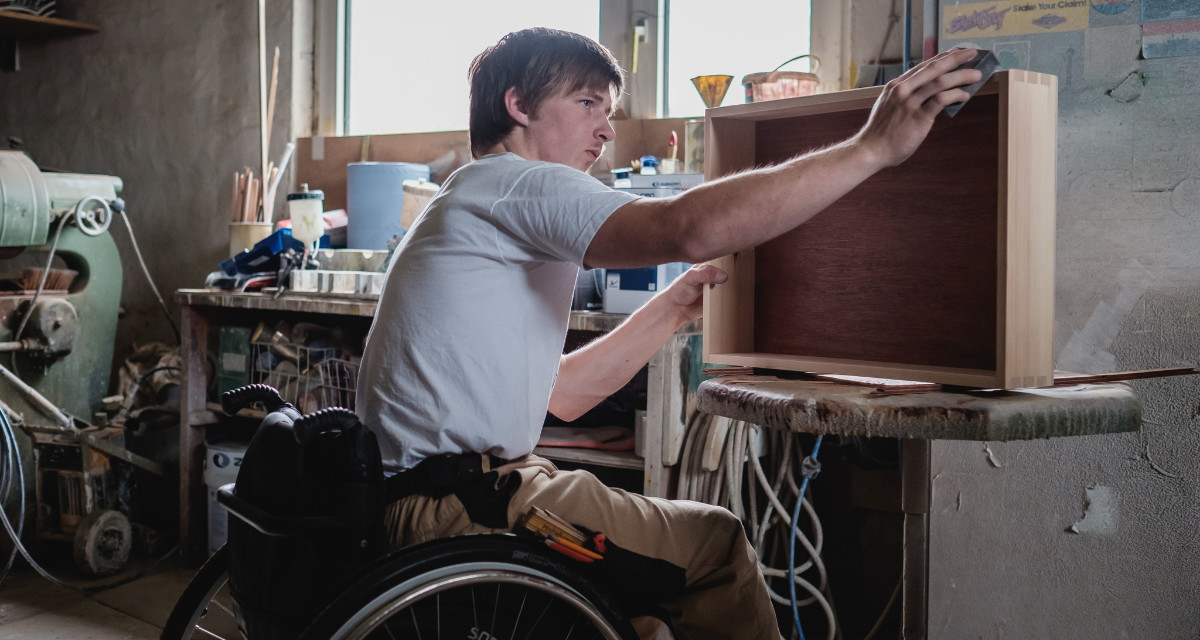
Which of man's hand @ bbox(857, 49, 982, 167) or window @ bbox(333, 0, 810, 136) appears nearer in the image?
man's hand @ bbox(857, 49, 982, 167)

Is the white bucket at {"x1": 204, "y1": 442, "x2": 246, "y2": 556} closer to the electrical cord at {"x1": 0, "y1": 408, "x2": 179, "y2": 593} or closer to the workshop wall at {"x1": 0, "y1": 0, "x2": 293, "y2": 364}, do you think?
the electrical cord at {"x1": 0, "y1": 408, "x2": 179, "y2": 593}

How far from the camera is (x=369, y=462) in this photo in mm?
1176

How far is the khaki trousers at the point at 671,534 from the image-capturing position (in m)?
1.34

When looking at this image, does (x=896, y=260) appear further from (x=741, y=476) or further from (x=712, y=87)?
(x=712, y=87)

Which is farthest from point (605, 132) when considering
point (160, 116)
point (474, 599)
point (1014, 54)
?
point (160, 116)

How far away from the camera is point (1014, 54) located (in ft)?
6.45

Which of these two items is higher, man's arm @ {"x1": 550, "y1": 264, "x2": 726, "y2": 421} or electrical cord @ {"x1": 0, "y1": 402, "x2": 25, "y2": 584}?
man's arm @ {"x1": 550, "y1": 264, "x2": 726, "y2": 421}

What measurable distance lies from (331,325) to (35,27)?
6.93 ft

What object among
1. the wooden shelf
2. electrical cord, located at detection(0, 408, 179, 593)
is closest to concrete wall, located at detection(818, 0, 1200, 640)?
electrical cord, located at detection(0, 408, 179, 593)

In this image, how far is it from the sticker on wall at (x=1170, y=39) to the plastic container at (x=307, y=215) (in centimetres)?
233

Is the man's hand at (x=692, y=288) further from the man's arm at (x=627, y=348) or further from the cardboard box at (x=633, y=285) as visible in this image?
the cardboard box at (x=633, y=285)

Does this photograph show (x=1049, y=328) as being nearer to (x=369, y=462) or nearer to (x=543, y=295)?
(x=543, y=295)

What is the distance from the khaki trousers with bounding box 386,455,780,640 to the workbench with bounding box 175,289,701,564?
79cm

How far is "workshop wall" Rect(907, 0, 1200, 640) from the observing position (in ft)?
6.07
